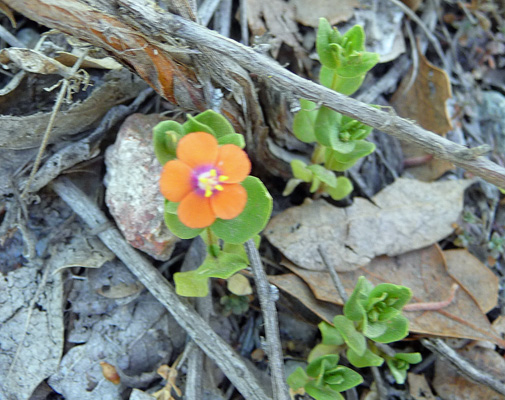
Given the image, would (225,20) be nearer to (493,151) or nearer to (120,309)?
(120,309)

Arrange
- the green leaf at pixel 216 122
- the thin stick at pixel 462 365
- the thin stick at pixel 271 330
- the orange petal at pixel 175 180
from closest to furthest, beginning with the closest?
1. the orange petal at pixel 175 180
2. the green leaf at pixel 216 122
3. the thin stick at pixel 271 330
4. the thin stick at pixel 462 365

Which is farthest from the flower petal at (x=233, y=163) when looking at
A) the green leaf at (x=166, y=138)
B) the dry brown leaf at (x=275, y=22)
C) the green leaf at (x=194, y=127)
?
the dry brown leaf at (x=275, y=22)

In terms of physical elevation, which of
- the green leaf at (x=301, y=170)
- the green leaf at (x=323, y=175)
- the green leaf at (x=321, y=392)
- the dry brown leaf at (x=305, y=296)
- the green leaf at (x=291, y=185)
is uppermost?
the green leaf at (x=323, y=175)

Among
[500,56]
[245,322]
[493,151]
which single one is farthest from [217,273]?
[500,56]

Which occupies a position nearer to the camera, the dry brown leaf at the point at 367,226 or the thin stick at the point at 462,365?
the thin stick at the point at 462,365

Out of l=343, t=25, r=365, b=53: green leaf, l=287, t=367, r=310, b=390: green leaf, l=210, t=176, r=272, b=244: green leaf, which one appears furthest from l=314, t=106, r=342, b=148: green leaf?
l=287, t=367, r=310, b=390: green leaf

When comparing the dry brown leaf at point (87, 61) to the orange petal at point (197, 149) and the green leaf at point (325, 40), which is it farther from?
the green leaf at point (325, 40)
